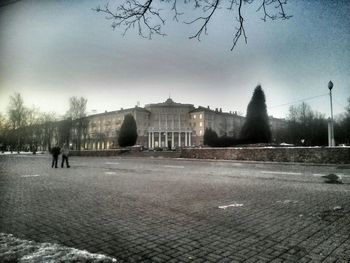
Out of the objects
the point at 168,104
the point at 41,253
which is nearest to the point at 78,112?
the point at 168,104

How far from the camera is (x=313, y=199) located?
24.4ft

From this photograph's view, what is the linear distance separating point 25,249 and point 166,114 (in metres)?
104

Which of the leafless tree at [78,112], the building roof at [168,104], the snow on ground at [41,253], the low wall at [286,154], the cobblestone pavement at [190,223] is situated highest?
the building roof at [168,104]

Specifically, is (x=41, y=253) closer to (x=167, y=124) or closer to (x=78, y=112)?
(x=78, y=112)

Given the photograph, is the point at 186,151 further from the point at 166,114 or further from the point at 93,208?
the point at 166,114

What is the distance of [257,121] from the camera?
3275cm

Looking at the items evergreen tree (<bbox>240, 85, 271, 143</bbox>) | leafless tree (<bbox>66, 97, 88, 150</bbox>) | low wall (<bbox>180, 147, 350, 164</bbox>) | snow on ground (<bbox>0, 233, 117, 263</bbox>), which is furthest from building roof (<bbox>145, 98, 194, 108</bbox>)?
snow on ground (<bbox>0, 233, 117, 263</bbox>)

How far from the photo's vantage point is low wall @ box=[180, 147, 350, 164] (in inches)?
810

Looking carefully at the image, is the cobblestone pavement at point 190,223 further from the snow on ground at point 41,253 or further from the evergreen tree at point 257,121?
the evergreen tree at point 257,121

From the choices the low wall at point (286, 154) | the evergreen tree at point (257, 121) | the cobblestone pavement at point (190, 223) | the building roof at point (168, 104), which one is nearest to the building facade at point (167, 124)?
the building roof at point (168, 104)

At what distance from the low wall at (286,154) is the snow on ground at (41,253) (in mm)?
21169

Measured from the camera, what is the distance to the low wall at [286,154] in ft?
67.5

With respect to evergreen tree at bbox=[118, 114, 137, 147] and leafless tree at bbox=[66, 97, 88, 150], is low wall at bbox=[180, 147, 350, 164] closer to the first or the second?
evergreen tree at bbox=[118, 114, 137, 147]

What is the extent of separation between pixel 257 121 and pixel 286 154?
9326 millimetres
